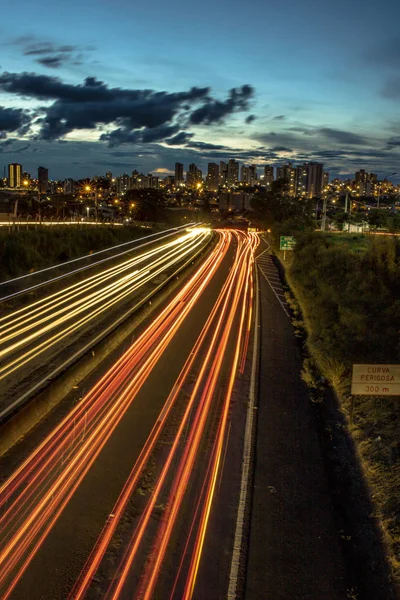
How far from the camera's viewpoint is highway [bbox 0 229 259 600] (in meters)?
6.44

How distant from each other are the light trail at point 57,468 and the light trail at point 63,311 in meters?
2.56

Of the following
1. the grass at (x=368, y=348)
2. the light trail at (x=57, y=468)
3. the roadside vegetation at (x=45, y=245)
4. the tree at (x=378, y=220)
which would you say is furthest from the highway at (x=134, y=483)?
the tree at (x=378, y=220)

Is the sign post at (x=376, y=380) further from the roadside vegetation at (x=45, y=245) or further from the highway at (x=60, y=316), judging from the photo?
the roadside vegetation at (x=45, y=245)

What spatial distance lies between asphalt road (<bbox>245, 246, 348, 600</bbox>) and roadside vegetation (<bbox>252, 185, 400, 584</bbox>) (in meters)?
0.79

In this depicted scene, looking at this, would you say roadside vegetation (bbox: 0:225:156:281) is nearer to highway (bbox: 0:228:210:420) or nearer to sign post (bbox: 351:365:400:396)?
highway (bbox: 0:228:210:420)

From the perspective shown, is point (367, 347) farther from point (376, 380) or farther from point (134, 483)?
point (134, 483)

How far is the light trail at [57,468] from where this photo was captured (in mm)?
6871

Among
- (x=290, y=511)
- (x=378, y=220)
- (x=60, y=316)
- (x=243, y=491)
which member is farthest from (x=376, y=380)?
(x=378, y=220)

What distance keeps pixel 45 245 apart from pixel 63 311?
1780 centimetres

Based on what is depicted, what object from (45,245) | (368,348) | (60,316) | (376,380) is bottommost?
(60,316)

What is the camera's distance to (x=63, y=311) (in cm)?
2045

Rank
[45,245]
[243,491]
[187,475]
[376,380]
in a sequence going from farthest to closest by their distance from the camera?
[45,245] → [376,380] → [187,475] → [243,491]

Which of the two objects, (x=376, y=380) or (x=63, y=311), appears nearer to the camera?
(x=376, y=380)

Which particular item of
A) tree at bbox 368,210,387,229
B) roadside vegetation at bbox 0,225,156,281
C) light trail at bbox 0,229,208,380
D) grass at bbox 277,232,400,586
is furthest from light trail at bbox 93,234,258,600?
tree at bbox 368,210,387,229
